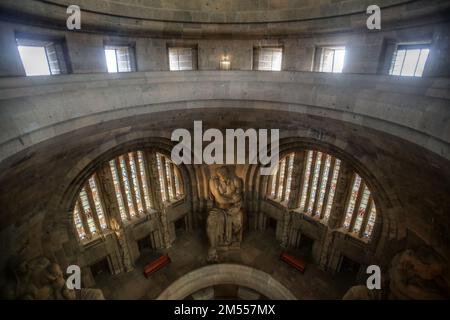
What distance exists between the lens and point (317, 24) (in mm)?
7570

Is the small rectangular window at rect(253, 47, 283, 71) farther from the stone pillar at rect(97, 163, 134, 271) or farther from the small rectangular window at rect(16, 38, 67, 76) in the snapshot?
the stone pillar at rect(97, 163, 134, 271)

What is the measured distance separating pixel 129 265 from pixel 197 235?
3.57m

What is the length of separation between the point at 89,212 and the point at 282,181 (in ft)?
29.3

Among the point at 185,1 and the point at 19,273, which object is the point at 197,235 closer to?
the point at 19,273

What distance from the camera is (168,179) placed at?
41.5ft

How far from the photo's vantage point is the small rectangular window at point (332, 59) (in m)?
7.88

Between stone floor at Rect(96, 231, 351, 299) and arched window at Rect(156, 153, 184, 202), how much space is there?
2.42 meters

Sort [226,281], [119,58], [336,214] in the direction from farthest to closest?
[226,281], [336,214], [119,58]

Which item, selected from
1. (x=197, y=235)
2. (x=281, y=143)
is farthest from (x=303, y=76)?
(x=197, y=235)

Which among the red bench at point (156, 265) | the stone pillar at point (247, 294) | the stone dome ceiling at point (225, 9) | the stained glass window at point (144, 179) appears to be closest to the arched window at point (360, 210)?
the stone pillar at point (247, 294)

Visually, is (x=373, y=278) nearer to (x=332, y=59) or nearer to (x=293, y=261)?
(x=293, y=261)

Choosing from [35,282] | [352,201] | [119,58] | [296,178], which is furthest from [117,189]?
[352,201]

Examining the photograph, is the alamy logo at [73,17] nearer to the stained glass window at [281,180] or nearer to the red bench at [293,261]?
the stained glass window at [281,180]

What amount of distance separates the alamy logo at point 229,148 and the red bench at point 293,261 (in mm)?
3992
